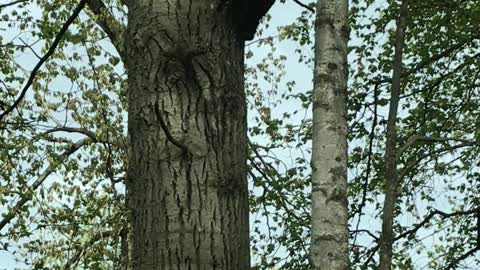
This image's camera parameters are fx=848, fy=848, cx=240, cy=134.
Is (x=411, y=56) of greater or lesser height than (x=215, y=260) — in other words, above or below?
above

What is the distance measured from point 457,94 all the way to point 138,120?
379 inches

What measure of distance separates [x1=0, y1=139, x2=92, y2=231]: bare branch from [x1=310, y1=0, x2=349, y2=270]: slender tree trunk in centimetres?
642

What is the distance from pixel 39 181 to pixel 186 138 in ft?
32.7

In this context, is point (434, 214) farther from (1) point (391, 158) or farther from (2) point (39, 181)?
(2) point (39, 181)

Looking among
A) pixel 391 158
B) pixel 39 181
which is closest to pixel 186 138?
pixel 391 158

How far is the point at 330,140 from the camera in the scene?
14.3 feet

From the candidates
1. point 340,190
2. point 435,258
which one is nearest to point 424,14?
point 435,258

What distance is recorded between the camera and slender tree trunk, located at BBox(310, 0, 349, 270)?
4.26 metres

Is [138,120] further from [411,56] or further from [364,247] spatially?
[411,56]

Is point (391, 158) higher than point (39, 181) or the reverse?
the reverse

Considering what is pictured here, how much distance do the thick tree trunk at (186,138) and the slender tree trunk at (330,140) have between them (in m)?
1.09

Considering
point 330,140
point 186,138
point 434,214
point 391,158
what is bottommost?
point 186,138

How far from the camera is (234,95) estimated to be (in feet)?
10.7

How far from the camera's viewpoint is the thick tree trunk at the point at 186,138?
3029 mm
